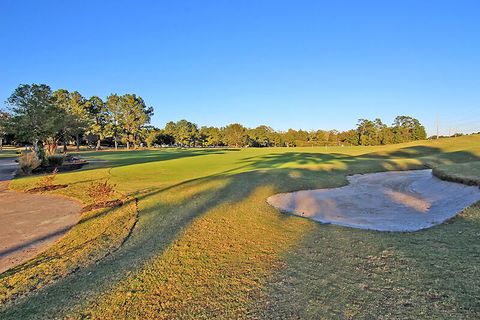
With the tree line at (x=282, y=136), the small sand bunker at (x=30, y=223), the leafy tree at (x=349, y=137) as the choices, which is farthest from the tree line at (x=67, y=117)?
the leafy tree at (x=349, y=137)

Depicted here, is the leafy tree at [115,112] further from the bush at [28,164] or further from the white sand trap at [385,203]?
the white sand trap at [385,203]

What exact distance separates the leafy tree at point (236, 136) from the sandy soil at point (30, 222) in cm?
10811

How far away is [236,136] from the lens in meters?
122

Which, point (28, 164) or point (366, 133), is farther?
point (366, 133)

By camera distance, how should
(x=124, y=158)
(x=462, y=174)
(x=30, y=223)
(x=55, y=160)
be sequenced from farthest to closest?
1. (x=124, y=158)
2. (x=55, y=160)
3. (x=462, y=174)
4. (x=30, y=223)

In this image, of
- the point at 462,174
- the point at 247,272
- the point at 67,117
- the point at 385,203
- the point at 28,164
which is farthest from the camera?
the point at 67,117

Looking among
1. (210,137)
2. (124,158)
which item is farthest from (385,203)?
(210,137)

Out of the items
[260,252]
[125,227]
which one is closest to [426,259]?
[260,252]

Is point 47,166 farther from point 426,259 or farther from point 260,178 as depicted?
point 426,259

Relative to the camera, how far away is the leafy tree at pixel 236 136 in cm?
12304

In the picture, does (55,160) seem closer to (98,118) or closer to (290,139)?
(98,118)

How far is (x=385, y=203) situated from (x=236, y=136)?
11190 centimetres

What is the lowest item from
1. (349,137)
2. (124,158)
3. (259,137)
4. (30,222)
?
(30,222)

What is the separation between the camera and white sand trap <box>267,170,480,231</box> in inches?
347
